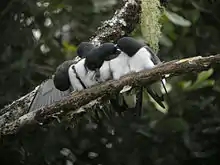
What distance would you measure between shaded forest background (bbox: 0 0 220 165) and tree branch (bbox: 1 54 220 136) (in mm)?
361

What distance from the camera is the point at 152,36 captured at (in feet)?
7.93

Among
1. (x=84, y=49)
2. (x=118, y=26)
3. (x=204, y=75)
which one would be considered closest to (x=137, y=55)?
(x=84, y=49)

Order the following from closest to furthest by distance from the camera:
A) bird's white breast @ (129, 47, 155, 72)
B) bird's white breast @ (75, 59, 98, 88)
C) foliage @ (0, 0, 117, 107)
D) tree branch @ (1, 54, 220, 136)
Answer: tree branch @ (1, 54, 220, 136) < bird's white breast @ (129, 47, 155, 72) < bird's white breast @ (75, 59, 98, 88) < foliage @ (0, 0, 117, 107)

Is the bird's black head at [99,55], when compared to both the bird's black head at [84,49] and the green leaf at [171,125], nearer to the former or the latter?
the bird's black head at [84,49]

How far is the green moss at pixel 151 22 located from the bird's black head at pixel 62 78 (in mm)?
319

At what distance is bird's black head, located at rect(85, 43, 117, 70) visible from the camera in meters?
2.19

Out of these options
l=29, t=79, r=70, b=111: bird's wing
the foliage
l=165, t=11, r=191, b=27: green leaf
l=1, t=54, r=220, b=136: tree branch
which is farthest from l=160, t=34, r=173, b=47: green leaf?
l=1, t=54, r=220, b=136: tree branch

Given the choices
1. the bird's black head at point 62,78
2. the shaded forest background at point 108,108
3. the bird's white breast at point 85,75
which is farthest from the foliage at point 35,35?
the bird's white breast at point 85,75

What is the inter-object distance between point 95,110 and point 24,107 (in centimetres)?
29

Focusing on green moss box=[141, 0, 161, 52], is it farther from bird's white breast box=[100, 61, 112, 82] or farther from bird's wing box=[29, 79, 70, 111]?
bird's wing box=[29, 79, 70, 111]

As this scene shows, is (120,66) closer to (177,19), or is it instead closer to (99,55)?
(99,55)

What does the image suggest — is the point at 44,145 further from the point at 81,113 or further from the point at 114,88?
the point at 114,88

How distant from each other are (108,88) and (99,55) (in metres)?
0.16

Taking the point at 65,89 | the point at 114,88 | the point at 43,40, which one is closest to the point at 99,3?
the point at 43,40
